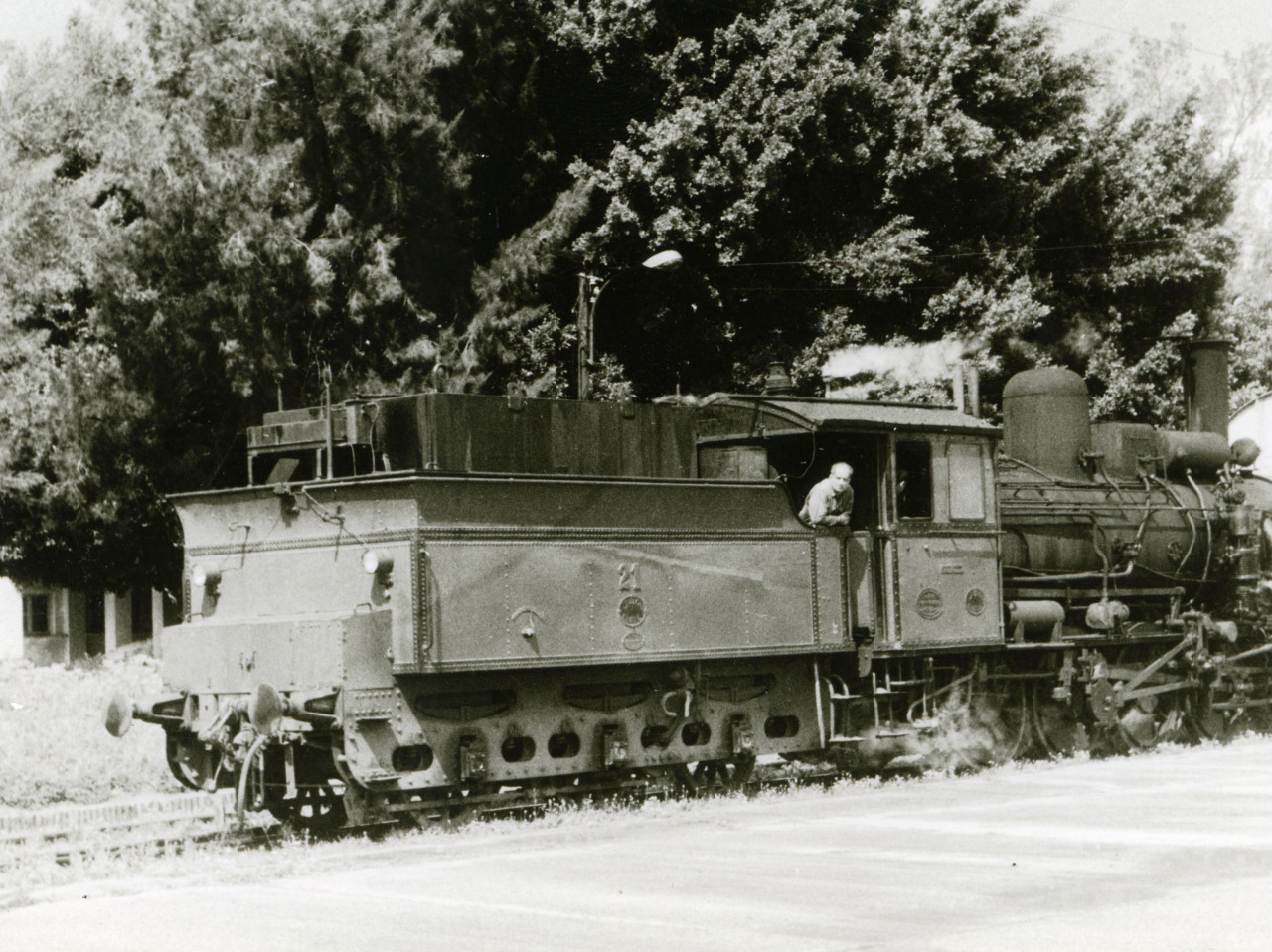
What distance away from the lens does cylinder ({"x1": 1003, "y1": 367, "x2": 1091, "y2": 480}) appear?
645 inches

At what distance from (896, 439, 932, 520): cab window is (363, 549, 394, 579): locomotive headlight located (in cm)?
483

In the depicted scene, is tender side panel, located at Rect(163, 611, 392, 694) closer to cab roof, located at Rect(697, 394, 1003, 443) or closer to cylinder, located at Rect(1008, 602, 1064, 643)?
cab roof, located at Rect(697, 394, 1003, 443)

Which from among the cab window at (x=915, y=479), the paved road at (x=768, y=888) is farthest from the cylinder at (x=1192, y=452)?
the paved road at (x=768, y=888)

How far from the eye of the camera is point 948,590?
46.5 feet

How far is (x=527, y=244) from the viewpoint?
85.5ft

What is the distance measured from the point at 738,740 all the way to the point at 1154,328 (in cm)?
2010

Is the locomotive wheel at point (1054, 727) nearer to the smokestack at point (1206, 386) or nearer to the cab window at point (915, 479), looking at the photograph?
the cab window at point (915, 479)

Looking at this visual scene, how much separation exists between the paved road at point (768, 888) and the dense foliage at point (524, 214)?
46.6 ft

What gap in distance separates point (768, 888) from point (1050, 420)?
30.8ft

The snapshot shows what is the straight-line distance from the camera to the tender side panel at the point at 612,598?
11.3 metres

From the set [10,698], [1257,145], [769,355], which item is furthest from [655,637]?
[1257,145]

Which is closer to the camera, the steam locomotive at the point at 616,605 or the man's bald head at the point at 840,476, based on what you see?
the steam locomotive at the point at 616,605

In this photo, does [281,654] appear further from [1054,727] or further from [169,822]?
[1054,727]

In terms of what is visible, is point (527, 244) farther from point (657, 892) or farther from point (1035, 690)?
point (657, 892)
